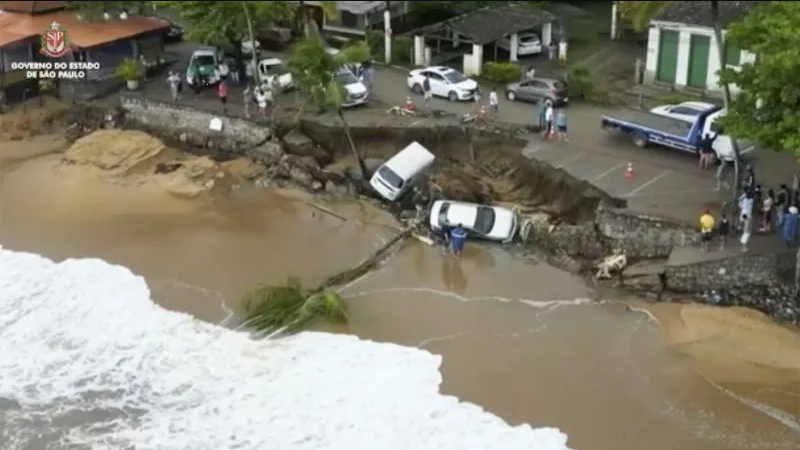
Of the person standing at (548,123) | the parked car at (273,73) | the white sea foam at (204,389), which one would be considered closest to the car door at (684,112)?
the person standing at (548,123)

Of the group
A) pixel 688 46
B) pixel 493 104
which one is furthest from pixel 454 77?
pixel 688 46

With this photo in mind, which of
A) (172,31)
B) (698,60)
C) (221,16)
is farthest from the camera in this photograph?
(172,31)

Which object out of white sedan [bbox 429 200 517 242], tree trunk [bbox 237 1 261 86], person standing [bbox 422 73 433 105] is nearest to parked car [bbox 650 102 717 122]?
white sedan [bbox 429 200 517 242]

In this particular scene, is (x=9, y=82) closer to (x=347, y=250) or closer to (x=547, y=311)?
(x=347, y=250)

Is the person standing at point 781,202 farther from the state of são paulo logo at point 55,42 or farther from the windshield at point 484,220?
the state of são paulo logo at point 55,42

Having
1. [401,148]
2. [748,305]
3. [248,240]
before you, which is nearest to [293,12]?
[401,148]

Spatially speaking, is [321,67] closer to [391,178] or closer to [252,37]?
[391,178]
